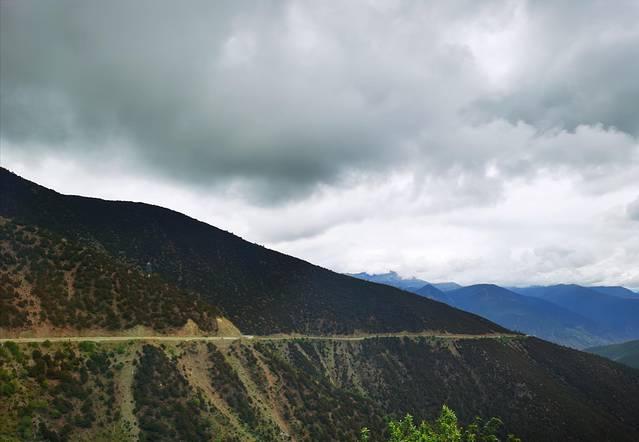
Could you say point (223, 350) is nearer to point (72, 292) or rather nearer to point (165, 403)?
point (165, 403)

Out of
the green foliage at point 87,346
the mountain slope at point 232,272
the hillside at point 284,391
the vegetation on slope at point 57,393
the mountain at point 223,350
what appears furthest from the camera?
the mountain slope at point 232,272

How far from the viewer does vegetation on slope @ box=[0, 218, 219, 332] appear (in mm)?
56500

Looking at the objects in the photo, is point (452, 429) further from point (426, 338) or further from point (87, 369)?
point (426, 338)

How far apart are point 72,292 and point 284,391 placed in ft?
119

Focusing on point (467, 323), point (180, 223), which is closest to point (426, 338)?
point (467, 323)

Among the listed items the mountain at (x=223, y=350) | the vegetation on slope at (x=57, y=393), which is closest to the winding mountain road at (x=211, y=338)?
the mountain at (x=223, y=350)

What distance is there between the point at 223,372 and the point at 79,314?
71.4ft

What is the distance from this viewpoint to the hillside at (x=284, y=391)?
46000 millimetres

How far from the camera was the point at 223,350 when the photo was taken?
231ft

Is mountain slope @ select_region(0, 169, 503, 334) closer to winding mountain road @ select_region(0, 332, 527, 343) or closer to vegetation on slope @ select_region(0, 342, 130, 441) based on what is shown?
winding mountain road @ select_region(0, 332, 527, 343)

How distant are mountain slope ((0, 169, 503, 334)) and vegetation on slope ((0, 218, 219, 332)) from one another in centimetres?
3845

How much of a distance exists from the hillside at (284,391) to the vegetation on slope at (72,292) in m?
5.90

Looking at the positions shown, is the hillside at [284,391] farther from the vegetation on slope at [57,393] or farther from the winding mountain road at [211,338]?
the winding mountain road at [211,338]

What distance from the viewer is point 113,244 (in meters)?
123
